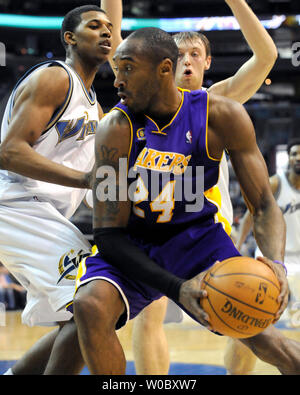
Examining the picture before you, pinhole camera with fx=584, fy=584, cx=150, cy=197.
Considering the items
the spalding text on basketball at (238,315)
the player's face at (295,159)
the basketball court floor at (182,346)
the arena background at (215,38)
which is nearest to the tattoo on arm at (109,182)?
the spalding text on basketball at (238,315)

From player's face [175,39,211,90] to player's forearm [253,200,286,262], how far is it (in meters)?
1.29

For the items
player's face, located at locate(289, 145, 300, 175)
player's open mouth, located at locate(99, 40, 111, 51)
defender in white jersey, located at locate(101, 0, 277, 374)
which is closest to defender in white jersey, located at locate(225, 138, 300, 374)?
player's face, located at locate(289, 145, 300, 175)

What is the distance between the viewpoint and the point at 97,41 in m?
3.36

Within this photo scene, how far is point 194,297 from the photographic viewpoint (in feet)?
7.32

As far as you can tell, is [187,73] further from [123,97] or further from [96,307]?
[96,307]

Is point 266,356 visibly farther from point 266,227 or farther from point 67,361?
point 67,361

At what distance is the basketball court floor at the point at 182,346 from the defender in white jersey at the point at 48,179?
5.49ft

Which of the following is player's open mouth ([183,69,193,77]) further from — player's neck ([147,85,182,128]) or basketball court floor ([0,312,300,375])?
basketball court floor ([0,312,300,375])

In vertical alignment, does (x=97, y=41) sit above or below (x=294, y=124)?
above

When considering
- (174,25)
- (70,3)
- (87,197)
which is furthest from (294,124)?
(87,197)

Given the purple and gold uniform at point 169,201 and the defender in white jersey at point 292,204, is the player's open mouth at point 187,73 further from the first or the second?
the defender in white jersey at point 292,204

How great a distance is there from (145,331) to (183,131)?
1.42 metres

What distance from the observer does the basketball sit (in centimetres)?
219

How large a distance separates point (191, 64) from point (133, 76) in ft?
4.16
